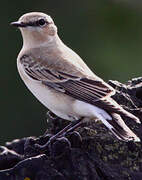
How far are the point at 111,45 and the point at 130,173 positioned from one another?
7197 mm

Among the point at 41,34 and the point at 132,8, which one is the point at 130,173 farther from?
the point at 132,8

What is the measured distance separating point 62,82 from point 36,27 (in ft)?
3.00

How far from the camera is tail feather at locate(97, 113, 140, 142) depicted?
6.64 meters

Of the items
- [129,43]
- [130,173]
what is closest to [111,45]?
[129,43]

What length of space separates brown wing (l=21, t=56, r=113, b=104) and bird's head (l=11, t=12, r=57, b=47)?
279mm

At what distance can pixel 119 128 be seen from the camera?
6789 mm

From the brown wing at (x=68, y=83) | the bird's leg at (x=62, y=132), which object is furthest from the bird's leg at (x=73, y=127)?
the brown wing at (x=68, y=83)

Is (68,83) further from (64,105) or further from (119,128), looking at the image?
(119,128)

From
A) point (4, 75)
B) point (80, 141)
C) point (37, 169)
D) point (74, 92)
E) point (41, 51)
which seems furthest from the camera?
point (4, 75)

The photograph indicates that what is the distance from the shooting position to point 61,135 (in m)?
7.02

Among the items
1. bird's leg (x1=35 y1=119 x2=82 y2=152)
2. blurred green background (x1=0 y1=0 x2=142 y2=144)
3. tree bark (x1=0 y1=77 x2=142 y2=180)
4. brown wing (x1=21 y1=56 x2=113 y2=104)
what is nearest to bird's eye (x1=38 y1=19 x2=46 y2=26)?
brown wing (x1=21 y1=56 x2=113 y2=104)

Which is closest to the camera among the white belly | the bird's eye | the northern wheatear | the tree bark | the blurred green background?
the tree bark

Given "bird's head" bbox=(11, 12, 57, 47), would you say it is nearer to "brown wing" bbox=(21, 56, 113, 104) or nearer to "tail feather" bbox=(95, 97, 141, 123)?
"brown wing" bbox=(21, 56, 113, 104)

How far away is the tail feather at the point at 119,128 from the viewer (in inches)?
261
